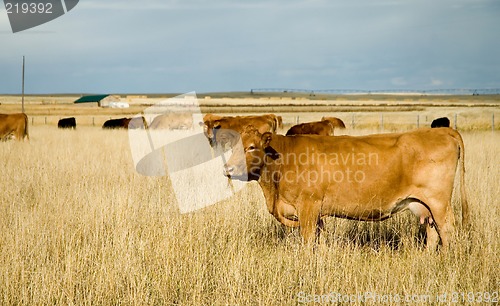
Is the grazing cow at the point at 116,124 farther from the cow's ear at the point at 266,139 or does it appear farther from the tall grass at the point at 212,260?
the cow's ear at the point at 266,139

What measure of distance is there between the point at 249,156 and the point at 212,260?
147 centimetres

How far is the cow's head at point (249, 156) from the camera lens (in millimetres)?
6238

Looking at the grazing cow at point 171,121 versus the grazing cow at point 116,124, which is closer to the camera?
the grazing cow at point 171,121

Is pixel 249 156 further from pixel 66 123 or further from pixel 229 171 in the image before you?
pixel 66 123

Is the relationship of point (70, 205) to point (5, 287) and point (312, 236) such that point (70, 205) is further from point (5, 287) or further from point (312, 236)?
point (312, 236)

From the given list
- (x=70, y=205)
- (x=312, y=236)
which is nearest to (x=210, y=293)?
(x=312, y=236)

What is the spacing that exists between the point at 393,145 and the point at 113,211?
152 inches

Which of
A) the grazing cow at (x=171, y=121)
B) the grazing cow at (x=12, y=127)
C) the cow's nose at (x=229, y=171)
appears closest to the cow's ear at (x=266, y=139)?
the cow's nose at (x=229, y=171)

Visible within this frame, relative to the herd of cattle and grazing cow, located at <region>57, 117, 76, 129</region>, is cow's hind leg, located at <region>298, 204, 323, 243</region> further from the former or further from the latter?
grazing cow, located at <region>57, 117, 76, 129</region>

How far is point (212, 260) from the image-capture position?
5414mm

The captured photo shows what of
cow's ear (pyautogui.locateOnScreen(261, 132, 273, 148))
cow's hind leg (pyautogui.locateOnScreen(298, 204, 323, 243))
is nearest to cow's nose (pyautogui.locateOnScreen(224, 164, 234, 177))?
cow's ear (pyautogui.locateOnScreen(261, 132, 273, 148))

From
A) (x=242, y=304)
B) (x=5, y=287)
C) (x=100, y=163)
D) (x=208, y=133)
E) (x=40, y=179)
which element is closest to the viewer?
(x=242, y=304)

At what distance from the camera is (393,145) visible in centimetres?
606

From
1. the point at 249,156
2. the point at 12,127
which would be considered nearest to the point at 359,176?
the point at 249,156
